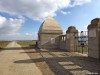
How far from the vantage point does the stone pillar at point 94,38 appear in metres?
16.0

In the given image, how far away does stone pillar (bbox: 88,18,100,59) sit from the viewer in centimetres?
1603

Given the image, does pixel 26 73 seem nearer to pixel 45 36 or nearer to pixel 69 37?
pixel 69 37

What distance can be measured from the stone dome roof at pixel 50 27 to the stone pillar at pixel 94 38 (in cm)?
1846

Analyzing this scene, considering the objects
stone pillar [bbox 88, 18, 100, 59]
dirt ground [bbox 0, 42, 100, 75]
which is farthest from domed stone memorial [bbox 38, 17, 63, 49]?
dirt ground [bbox 0, 42, 100, 75]

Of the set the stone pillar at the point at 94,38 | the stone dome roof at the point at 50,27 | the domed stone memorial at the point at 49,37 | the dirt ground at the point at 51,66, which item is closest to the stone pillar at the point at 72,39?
the stone pillar at the point at 94,38

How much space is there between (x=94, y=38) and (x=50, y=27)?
66.0ft

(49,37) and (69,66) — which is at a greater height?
(49,37)

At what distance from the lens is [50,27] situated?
3659 cm

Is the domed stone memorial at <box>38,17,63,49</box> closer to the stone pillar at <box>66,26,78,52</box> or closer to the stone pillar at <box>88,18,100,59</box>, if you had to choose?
the stone pillar at <box>66,26,78,52</box>

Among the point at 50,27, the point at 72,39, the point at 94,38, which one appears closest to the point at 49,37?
the point at 50,27

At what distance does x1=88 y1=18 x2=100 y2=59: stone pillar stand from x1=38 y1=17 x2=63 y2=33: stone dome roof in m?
18.5

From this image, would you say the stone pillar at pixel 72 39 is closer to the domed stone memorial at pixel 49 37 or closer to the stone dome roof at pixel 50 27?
the domed stone memorial at pixel 49 37

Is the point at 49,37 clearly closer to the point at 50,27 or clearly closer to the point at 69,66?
the point at 50,27

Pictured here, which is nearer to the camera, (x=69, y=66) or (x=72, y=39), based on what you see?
(x=69, y=66)
